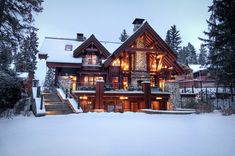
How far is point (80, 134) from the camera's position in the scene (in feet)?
22.9

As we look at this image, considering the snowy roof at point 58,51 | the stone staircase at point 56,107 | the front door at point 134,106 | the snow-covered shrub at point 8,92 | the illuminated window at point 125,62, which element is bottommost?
the front door at point 134,106

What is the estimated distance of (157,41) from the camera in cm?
2638

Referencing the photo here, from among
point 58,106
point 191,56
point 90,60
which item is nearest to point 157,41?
point 90,60

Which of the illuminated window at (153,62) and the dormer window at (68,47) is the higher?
the dormer window at (68,47)

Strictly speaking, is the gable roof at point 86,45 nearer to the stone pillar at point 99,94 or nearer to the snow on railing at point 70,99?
the snow on railing at point 70,99

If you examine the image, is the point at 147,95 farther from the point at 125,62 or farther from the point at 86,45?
the point at 86,45

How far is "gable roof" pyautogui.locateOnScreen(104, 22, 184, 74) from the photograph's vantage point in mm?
24109

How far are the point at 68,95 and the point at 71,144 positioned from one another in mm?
13132

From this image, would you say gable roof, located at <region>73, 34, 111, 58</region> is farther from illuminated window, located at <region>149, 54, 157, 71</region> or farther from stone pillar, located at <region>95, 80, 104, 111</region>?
stone pillar, located at <region>95, 80, 104, 111</region>

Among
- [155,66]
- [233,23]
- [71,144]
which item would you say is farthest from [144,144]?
[155,66]

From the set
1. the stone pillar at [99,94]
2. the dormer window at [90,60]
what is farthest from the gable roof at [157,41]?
the stone pillar at [99,94]

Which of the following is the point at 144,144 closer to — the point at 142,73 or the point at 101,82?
the point at 101,82

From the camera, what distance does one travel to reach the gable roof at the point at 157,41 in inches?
949

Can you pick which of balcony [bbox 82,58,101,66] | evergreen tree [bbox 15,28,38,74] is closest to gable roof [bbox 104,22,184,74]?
balcony [bbox 82,58,101,66]
